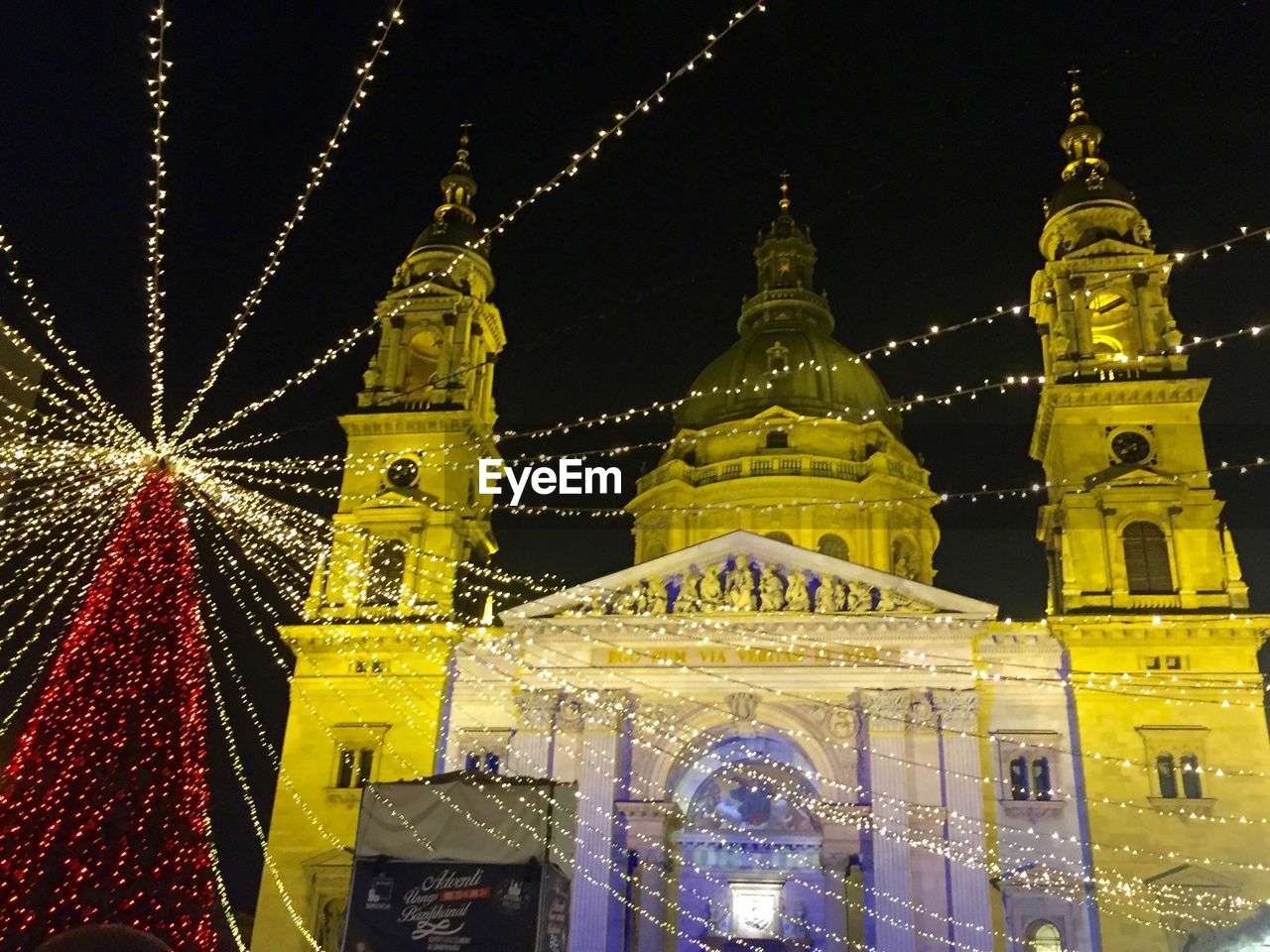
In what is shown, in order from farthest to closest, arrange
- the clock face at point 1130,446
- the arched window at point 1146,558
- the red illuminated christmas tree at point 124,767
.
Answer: the clock face at point 1130,446, the arched window at point 1146,558, the red illuminated christmas tree at point 124,767

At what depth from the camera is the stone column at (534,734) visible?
2791 cm

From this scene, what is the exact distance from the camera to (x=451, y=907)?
50.4 ft

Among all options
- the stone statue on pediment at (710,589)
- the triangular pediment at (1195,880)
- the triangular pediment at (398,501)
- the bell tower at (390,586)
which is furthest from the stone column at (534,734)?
the triangular pediment at (1195,880)

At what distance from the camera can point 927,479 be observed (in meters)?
A: 42.6

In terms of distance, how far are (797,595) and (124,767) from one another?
17923 millimetres

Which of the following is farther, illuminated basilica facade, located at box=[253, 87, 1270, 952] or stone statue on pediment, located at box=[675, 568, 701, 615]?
stone statue on pediment, located at box=[675, 568, 701, 615]

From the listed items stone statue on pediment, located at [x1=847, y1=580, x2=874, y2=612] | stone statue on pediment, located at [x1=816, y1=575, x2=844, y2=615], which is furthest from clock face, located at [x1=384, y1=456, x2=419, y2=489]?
stone statue on pediment, located at [x1=847, y1=580, x2=874, y2=612]

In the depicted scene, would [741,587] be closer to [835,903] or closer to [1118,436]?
[835,903]

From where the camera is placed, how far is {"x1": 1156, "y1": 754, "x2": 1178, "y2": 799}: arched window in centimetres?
2636

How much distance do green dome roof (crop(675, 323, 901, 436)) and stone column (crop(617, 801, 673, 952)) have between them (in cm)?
1759

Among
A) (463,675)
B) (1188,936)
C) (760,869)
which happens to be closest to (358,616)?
(463,675)

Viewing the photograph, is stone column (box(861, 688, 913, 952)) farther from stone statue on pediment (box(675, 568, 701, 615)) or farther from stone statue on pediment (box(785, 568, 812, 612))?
stone statue on pediment (box(675, 568, 701, 615))

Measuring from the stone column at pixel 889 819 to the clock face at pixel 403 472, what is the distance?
13.5 metres

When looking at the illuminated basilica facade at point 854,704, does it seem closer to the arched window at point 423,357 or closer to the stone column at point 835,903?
the stone column at point 835,903
